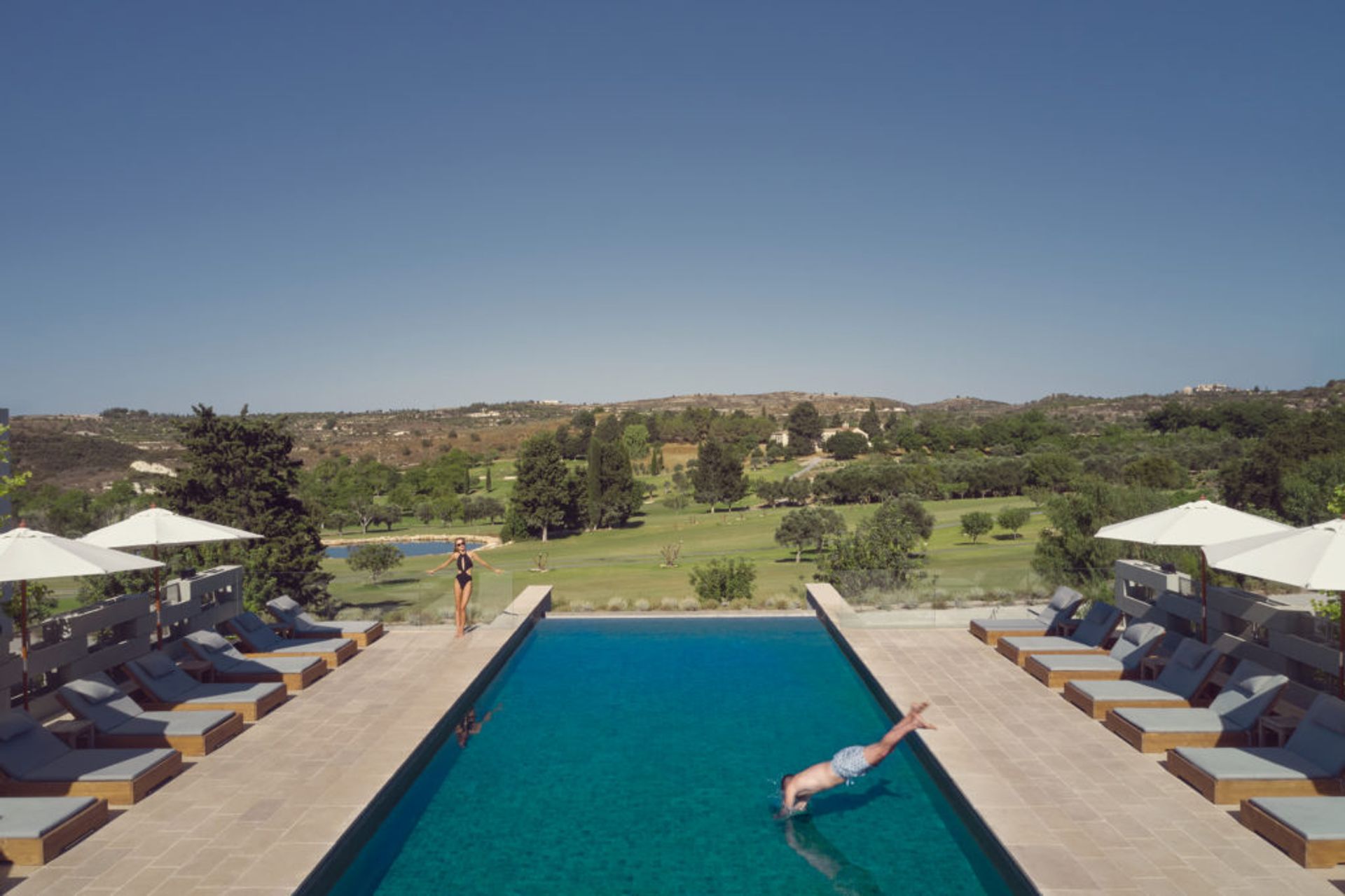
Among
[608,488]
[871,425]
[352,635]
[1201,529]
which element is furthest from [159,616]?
[871,425]

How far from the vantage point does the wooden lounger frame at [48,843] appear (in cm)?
546

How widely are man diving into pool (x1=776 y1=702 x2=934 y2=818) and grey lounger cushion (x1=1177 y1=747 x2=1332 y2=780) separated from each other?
2.25m

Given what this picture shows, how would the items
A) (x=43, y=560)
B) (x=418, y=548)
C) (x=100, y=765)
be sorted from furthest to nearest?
(x=418, y=548), (x=43, y=560), (x=100, y=765)

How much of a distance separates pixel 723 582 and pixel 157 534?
12.8 meters

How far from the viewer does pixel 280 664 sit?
1019cm

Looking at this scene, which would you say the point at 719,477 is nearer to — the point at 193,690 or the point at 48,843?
the point at 193,690

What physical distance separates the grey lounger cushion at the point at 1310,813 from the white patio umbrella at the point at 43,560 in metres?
9.54

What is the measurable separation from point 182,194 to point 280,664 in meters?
28.1

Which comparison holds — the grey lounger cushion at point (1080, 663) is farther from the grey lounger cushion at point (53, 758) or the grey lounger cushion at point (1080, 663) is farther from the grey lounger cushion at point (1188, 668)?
the grey lounger cushion at point (53, 758)

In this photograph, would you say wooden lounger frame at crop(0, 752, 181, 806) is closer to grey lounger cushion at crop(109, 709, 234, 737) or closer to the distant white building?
grey lounger cushion at crop(109, 709, 234, 737)

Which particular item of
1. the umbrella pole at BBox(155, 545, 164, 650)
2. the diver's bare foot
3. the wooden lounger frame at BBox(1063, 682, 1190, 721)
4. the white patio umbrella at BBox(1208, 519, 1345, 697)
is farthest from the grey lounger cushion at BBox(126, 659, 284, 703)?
the white patio umbrella at BBox(1208, 519, 1345, 697)

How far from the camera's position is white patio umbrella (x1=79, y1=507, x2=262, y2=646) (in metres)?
10.0

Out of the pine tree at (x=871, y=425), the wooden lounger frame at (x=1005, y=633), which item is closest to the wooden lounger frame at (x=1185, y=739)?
the wooden lounger frame at (x=1005, y=633)

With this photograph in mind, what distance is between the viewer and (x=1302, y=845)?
5.24 m
